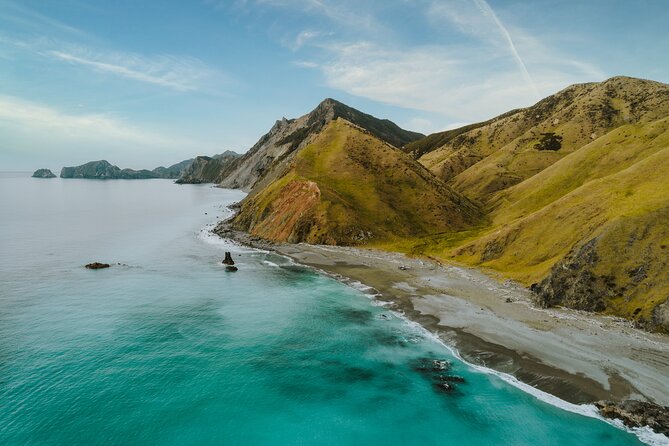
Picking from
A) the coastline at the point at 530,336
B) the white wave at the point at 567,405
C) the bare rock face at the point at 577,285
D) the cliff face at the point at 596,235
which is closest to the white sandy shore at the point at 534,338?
the coastline at the point at 530,336

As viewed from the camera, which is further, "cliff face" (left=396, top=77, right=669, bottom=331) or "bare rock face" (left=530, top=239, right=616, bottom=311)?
"bare rock face" (left=530, top=239, right=616, bottom=311)

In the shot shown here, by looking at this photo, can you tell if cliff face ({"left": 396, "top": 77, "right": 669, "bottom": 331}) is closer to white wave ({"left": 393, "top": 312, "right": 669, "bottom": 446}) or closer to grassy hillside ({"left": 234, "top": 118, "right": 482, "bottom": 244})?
grassy hillside ({"left": 234, "top": 118, "right": 482, "bottom": 244})

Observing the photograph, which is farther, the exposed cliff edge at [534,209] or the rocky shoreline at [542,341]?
the exposed cliff edge at [534,209]

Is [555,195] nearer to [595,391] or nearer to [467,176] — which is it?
[467,176]

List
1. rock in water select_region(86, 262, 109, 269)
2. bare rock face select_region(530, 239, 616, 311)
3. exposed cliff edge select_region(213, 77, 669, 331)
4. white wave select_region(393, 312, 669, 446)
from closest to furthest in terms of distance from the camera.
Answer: white wave select_region(393, 312, 669, 446) → bare rock face select_region(530, 239, 616, 311) → exposed cliff edge select_region(213, 77, 669, 331) → rock in water select_region(86, 262, 109, 269)

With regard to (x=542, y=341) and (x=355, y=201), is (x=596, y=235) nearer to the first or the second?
(x=542, y=341)

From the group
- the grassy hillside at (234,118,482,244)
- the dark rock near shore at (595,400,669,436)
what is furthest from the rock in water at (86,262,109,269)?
the dark rock near shore at (595,400,669,436)

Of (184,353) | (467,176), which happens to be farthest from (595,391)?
(467,176)

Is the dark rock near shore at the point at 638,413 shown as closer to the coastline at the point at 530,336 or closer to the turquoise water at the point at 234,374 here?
the coastline at the point at 530,336
